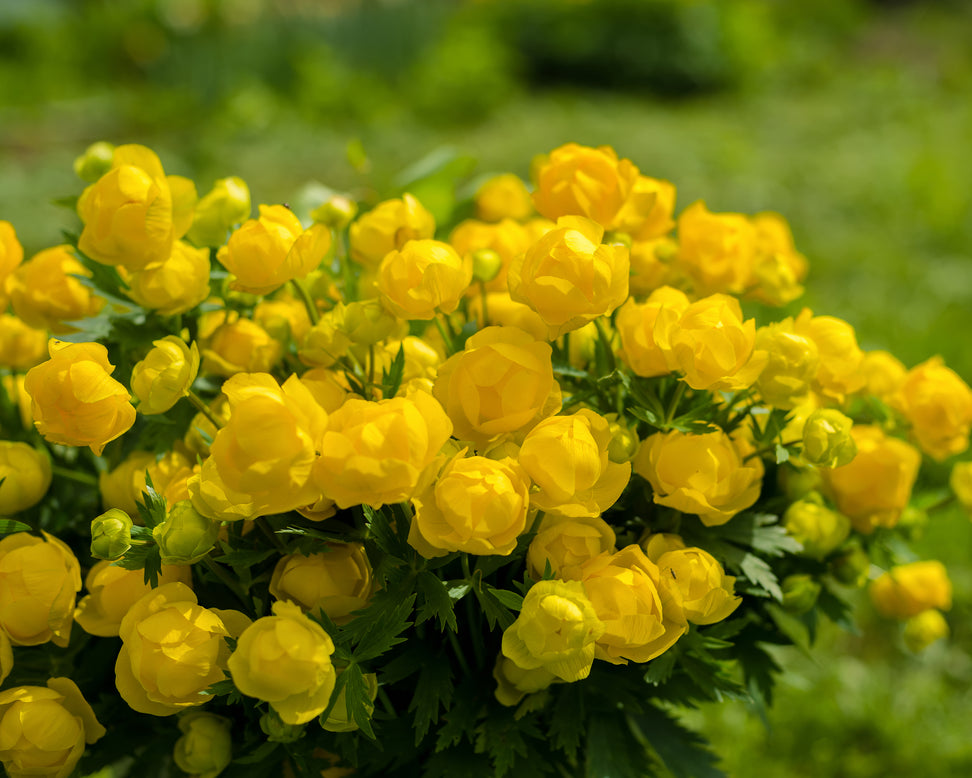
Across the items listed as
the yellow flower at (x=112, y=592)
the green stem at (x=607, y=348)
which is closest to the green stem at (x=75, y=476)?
the yellow flower at (x=112, y=592)

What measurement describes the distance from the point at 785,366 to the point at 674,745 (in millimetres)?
342

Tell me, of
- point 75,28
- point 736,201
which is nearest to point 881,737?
point 736,201

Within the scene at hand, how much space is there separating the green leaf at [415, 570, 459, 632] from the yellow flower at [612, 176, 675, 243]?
1.03 ft

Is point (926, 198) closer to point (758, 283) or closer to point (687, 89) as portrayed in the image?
point (687, 89)

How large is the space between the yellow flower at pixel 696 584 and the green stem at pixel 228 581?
0.28 m

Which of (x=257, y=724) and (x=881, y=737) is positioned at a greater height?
(x=257, y=724)

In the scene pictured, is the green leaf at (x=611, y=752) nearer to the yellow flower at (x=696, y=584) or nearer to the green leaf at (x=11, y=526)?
the yellow flower at (x=696, y=584)

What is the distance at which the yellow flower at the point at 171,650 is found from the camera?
22.3 inches

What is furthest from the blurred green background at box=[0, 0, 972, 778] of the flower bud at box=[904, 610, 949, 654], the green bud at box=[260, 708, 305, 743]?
the green bud at box=[260, 708, 305, 743]

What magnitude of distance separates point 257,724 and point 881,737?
151 centimetres

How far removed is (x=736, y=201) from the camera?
4.30 m

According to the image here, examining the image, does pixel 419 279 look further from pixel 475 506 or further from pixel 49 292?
pixel 49 292

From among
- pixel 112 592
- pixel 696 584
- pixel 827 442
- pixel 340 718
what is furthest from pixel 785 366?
pixel 112 592

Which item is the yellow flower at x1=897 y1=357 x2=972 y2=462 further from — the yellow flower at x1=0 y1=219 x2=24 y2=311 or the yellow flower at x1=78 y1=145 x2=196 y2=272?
the yellow flower at x1=0 y1=219 x2=24 y2=311
